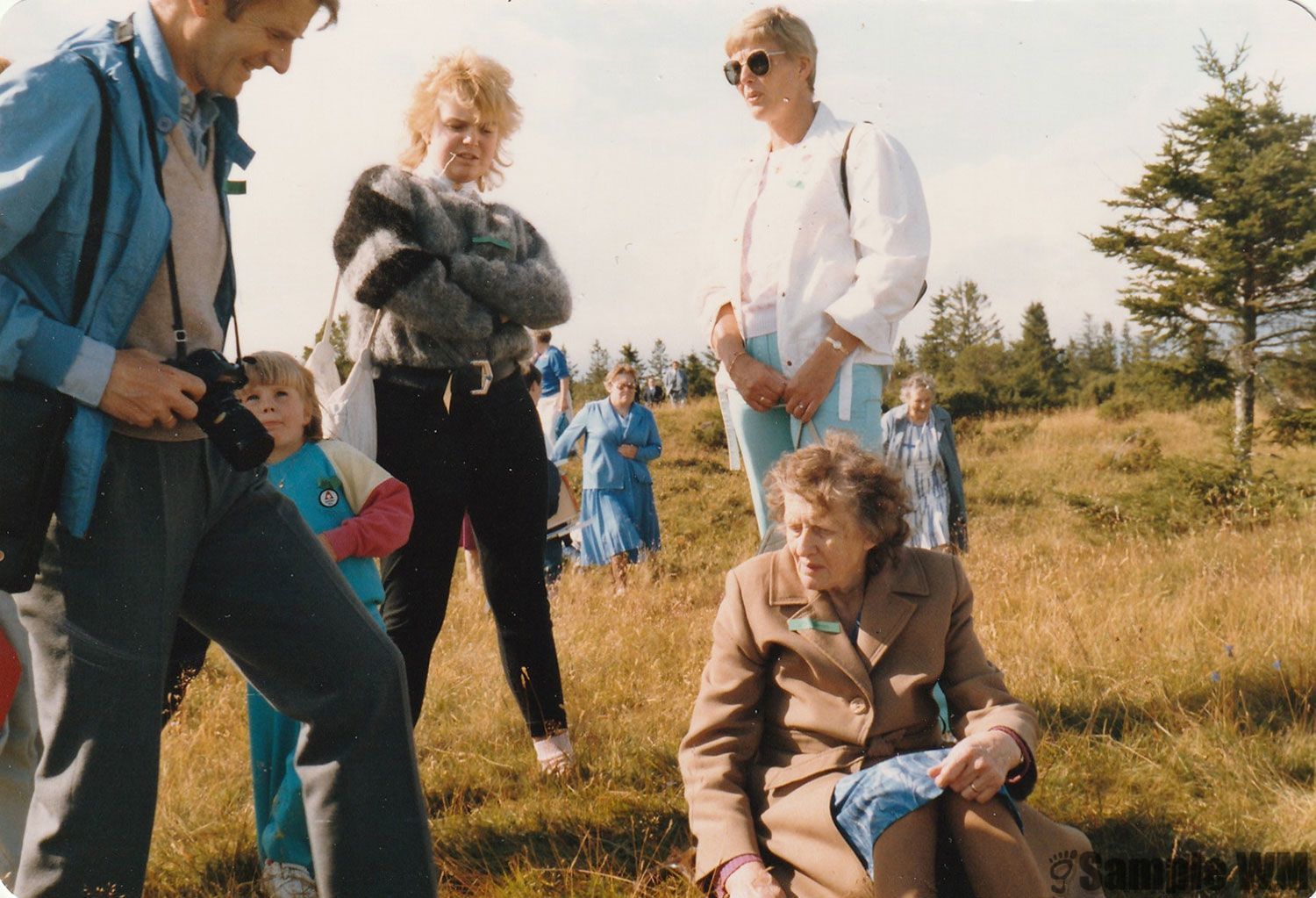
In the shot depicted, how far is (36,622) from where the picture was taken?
199 cm

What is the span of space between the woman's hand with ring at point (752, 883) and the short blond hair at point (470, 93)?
2.13 metres

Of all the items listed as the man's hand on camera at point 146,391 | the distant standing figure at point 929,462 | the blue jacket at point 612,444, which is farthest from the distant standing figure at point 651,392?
the man's hand on camera at point 146,391

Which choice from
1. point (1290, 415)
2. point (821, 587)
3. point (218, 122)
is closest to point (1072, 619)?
point (821, 587)

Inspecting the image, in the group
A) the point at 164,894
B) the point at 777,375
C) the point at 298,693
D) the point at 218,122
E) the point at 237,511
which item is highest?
the point at 218,122

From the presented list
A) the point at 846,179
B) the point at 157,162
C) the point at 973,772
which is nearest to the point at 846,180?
the point at 846,179

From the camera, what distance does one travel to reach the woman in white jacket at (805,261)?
314cm

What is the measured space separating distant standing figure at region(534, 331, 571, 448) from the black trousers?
6289 mm

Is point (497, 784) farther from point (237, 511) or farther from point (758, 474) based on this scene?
point (237, 511)

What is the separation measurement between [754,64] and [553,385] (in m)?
6.99

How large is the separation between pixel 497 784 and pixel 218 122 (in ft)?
7.13

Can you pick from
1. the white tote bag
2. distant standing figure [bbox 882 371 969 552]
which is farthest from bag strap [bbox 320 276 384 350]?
distant standing figure [bbox 882 371 969 552]

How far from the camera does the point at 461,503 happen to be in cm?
339

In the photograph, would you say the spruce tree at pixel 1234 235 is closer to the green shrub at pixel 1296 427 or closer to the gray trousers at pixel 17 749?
the green shrub at pixel 1296 427

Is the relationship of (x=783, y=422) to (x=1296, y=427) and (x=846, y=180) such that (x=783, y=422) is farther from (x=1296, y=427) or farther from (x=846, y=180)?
(x=1296, y=427)
